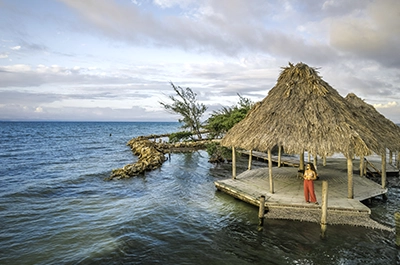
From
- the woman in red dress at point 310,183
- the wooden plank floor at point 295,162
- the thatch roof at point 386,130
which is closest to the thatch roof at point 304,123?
the woman in red dress at point 310,183

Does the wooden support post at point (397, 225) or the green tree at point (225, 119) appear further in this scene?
the green tree at point (225, 119)

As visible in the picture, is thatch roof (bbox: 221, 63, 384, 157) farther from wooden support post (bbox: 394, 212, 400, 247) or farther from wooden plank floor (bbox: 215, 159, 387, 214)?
wooden support post (bbox: 394, 212, 400, 247)

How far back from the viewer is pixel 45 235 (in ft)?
36.1

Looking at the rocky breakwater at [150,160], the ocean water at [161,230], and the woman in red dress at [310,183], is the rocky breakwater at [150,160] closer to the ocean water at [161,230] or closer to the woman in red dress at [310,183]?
the ocean water at [161,230]

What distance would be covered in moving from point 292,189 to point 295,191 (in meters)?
0.36

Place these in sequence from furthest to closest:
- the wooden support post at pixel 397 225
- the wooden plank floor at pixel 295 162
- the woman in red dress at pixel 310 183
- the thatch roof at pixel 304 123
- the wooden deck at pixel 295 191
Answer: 1. the wooden plank floor at pixel 295 162
2. the thatch roof at pixel 304 123
3. the woman in red dress at pixel 310 183
4. the wooden deck at pixel 295 191
5. the wooden support post at pixel 397 225

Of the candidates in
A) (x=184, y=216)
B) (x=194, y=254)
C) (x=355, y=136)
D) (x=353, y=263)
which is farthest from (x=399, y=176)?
(x=194, y=254)

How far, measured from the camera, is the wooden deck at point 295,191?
10.8 meters

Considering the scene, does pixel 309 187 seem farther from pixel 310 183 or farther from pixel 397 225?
pixel 397 225

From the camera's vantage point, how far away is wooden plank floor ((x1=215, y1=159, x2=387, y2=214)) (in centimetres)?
1120

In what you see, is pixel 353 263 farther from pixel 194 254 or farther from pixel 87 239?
pixel 87 239

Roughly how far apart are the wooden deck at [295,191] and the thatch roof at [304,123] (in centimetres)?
207

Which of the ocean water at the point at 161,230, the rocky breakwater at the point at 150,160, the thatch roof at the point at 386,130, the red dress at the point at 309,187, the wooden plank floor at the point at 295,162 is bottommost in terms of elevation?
the ocean water at the point at 161,230

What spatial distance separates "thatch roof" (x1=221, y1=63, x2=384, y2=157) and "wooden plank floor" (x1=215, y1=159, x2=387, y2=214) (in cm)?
206
